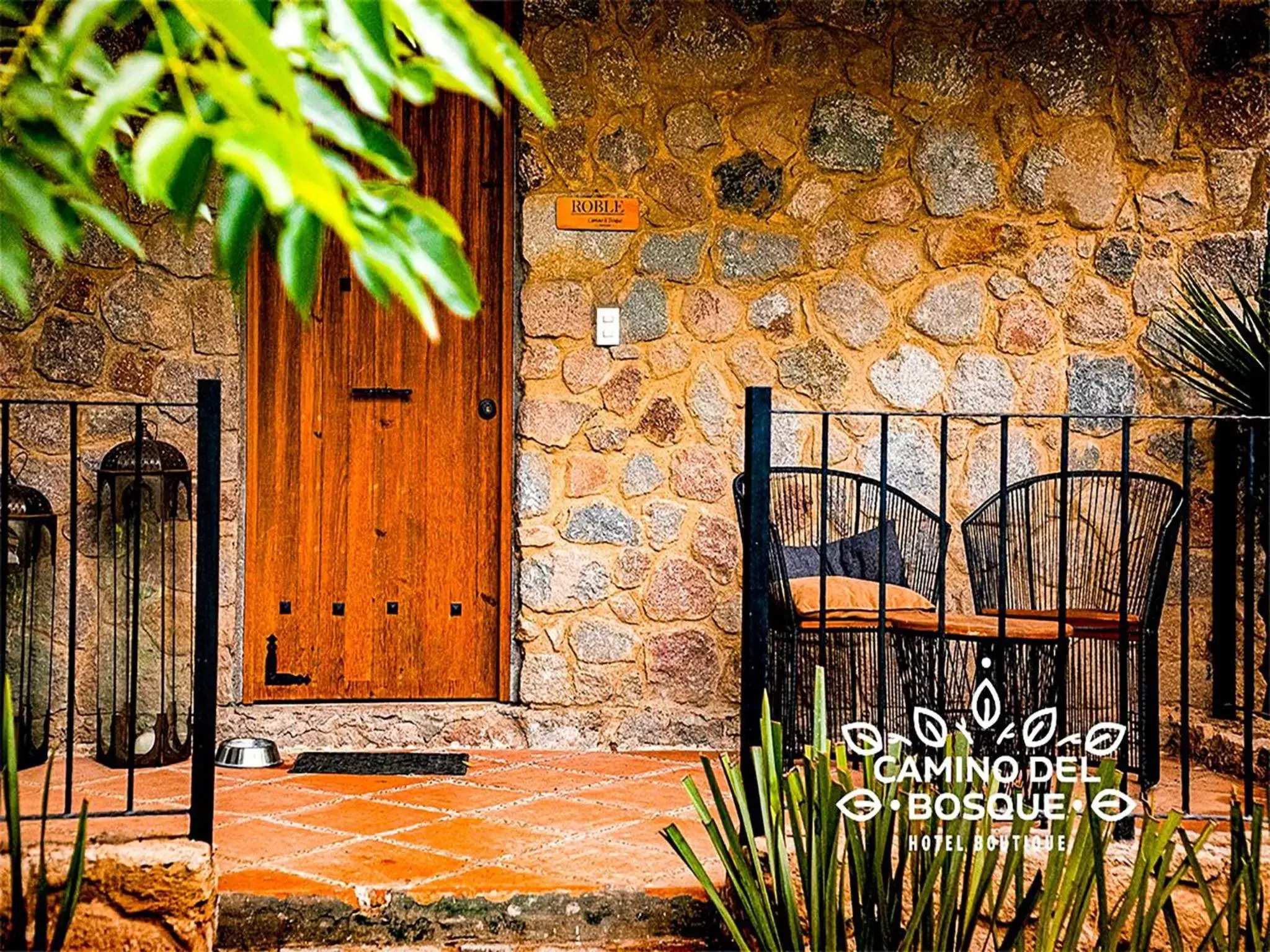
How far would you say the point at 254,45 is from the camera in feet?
2.15

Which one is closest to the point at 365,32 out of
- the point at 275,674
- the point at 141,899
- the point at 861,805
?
the point at 861,805

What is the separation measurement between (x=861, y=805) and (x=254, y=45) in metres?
2.26

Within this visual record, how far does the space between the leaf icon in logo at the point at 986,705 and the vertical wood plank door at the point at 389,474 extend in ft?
4.97

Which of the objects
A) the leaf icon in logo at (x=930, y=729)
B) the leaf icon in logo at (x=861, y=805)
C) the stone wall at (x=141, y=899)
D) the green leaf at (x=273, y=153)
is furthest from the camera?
the leaf icon in logo at (x=930, y=729)

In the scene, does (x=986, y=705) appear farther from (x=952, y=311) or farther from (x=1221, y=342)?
(x=952, y=311)

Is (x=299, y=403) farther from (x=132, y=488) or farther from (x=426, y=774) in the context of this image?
(x=426, y=774)

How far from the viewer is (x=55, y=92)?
0.87m

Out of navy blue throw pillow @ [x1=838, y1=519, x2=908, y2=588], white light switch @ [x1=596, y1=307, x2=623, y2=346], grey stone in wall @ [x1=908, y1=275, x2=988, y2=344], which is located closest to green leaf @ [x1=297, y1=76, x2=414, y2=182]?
navy blue throw pillow @ [x1=838, y1=519, x2=908, y2=588]

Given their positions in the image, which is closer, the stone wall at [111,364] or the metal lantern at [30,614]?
the metal lantern at [30,614]

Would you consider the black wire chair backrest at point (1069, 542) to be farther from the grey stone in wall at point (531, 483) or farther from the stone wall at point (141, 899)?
the stone wall at point (141, 899)

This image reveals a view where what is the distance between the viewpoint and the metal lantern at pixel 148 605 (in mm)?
Answer: 3963

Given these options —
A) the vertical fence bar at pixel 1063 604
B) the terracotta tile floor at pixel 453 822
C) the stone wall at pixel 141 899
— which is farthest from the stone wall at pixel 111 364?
the vertical fence bar at pixel 1063 604

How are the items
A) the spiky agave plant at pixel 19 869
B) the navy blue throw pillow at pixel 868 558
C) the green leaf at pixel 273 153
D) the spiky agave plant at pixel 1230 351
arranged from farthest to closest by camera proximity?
1. the navy blue throw pillow at pixel 868 558
2. the spiky agave plant at pixel 1230 351
3. the spiky agave plant at pixel 19 869
4. the green leaf at pixel 273 153

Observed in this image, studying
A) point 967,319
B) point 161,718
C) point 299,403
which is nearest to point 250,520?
point 299,403
